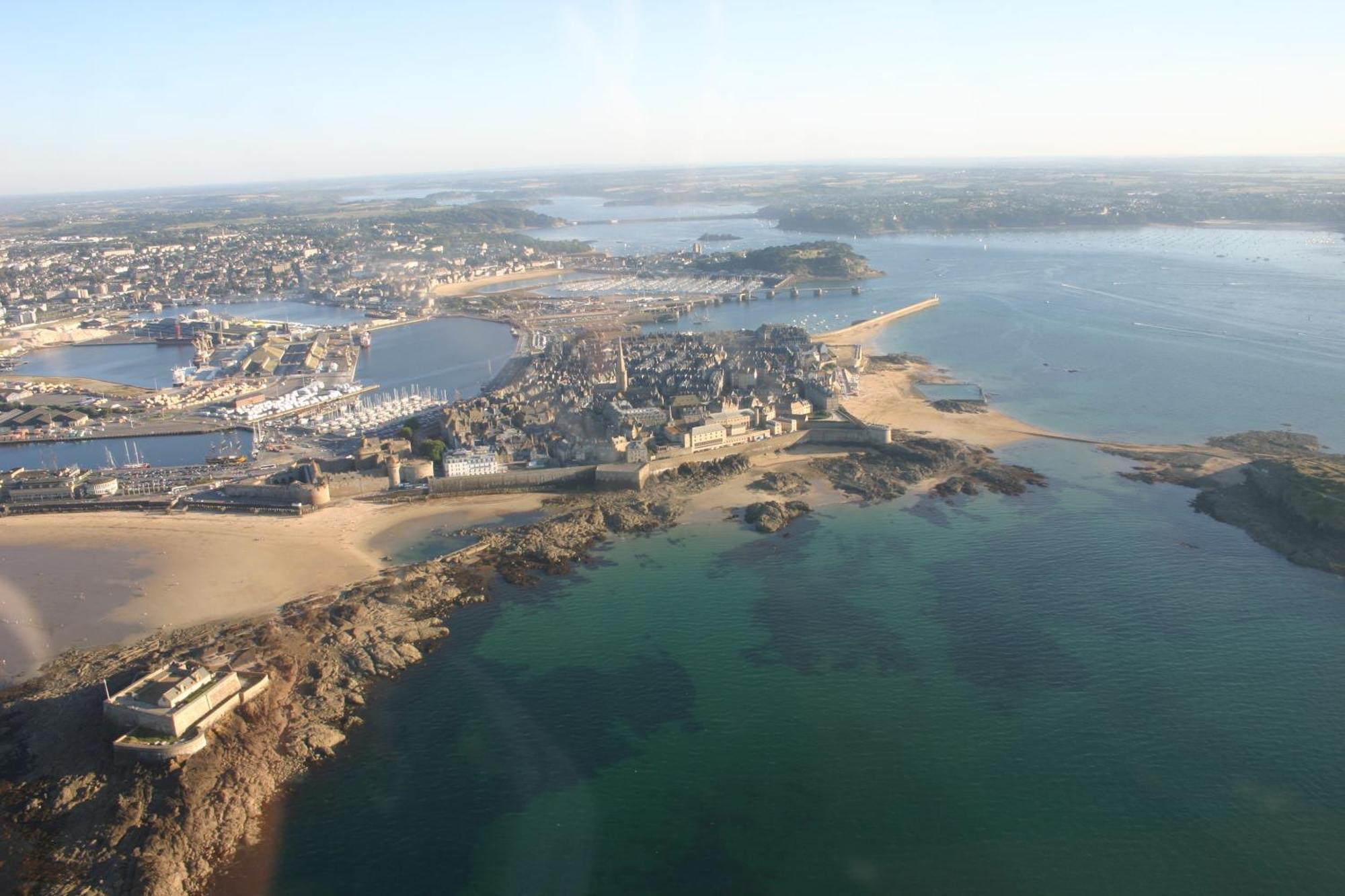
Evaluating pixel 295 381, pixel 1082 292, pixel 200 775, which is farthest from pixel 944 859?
pixel 1082 292

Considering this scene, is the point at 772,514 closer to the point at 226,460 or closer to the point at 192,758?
the point at 192,758

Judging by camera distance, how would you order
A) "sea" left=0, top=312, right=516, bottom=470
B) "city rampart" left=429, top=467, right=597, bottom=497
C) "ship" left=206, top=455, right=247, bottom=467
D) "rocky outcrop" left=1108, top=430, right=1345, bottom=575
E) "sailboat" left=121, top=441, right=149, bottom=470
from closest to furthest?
"rocky outcrop" left=1108, top=430, right=1345, bottom=575 → "city rampart" left=429, top=467, right=597, bottom=497 → "sailboat" left=121, top=441, right=149, bottom=470 → "ship" left=206, top=455, right=247, bottom=467 → "sea" left=0, top=312, right=516, bottom=470

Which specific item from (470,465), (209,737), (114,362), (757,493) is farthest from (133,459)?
(114,362)

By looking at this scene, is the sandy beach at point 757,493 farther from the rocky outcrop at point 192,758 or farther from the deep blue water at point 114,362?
the deep blue water at point 114,362

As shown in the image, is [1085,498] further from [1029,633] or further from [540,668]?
[540,668]

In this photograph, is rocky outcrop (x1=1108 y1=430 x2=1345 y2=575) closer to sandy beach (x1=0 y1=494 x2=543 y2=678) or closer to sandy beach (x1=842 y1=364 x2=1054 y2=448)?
sandy beach (x1=842 y1=364 x2=1054 y2=448)

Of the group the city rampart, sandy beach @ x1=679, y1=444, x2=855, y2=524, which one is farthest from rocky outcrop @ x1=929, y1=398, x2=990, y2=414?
the city rampart
